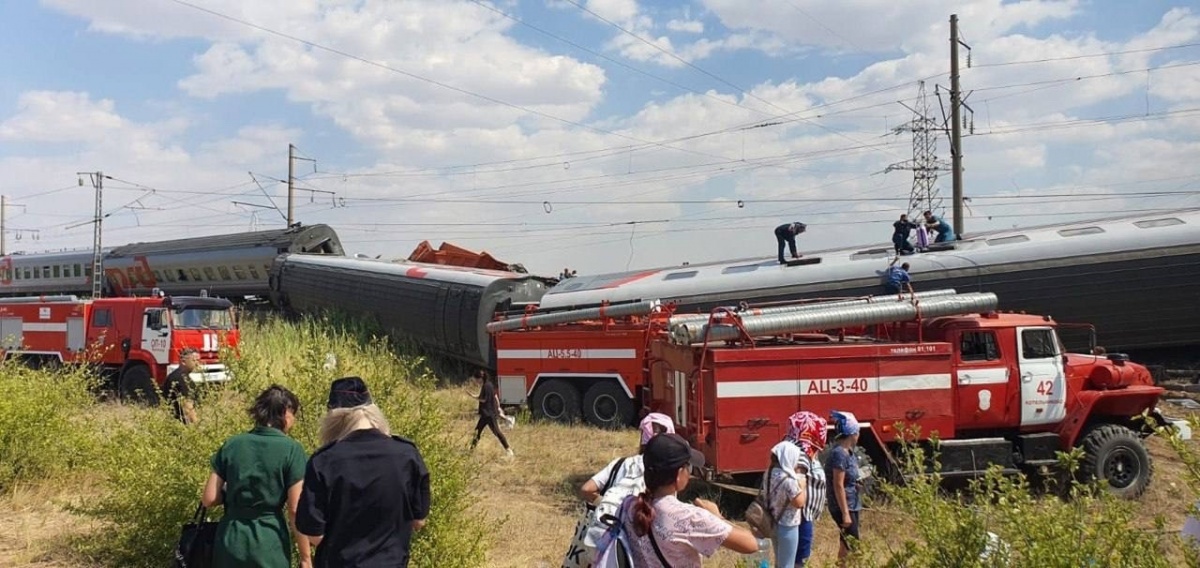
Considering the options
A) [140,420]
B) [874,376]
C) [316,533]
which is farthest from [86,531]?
[874,376]

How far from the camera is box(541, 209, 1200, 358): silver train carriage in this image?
1385 centimetres

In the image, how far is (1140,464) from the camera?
9266 mm

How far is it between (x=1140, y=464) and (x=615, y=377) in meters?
7.18

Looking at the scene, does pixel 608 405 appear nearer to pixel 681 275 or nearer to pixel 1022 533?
pixel 681 275

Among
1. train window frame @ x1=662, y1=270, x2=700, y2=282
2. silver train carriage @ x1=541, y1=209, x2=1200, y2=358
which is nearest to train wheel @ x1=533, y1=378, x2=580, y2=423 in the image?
silver train carriage @ x1=541, y1=209, x2=1200, y2=358

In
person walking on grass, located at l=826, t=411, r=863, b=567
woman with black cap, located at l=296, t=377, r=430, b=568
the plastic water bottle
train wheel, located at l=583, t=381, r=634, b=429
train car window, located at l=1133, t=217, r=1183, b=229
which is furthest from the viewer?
train car window, located at l=1133, t=217, r=1183, b=229

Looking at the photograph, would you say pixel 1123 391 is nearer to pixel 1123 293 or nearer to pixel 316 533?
pixel 1123 293

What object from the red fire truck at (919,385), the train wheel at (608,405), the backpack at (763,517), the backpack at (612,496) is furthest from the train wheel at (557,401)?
the backpack at (612,496)

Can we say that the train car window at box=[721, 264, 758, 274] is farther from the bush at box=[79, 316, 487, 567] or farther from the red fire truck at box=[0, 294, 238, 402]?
the bush at box=[79, 316, 487, 567]

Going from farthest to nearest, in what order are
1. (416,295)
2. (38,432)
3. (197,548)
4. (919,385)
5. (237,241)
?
1. (237,241)
2. (416,295)
3. (919,385)
4. (38,432)
5. (197,548)

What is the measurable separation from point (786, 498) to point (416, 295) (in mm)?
14767

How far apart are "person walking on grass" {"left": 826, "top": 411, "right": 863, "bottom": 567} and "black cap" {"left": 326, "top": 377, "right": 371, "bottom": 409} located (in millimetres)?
3756

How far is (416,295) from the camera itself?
19.5 m

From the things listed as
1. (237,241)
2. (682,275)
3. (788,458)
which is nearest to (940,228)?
(682,275)
